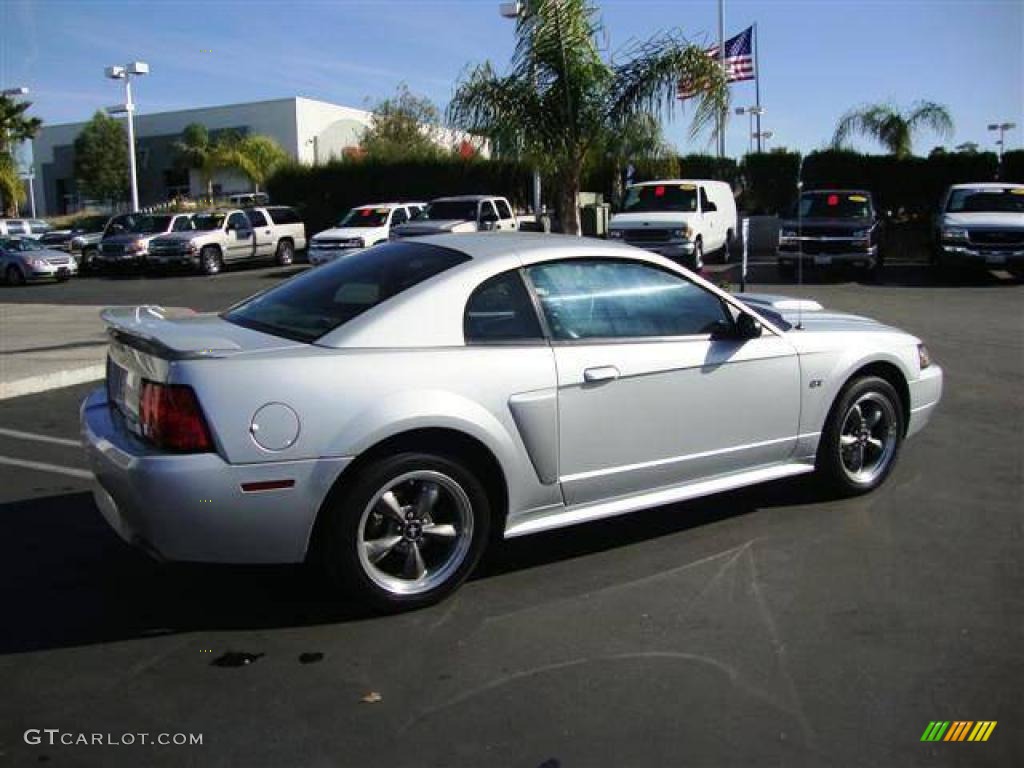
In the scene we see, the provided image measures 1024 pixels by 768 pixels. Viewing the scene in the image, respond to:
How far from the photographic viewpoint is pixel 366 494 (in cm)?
393

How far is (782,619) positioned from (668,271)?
1835 millimetres

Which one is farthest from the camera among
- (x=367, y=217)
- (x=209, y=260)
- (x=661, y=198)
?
(x=209, y=260)

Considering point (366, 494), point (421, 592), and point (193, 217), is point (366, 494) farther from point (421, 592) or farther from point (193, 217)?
point (193, 217)

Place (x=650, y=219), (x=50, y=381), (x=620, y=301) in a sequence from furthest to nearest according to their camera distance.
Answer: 1. (x=650, y=219)
2. (x=50, y=381)
3. (x=620, y=301)

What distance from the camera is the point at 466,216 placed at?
77.2 feet

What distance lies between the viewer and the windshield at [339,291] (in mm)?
4344

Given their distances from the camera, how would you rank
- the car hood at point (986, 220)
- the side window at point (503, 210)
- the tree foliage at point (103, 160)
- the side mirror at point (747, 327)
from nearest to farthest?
the side mirror at point (747, 327)
the car hood at point (986, 220)
the side window at point (503, 210)
the tree foliage at point (103, 160)

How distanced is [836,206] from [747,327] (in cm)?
1650

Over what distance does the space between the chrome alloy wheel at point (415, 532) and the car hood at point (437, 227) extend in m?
18.0

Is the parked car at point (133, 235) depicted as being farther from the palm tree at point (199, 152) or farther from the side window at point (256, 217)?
the palm tree at point (199, 152)

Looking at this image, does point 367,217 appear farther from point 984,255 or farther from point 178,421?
point 178,421

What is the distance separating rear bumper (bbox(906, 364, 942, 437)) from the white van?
13.2 metres

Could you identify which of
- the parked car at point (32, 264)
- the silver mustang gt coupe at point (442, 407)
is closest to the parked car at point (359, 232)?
the parked car at point (32, 264)

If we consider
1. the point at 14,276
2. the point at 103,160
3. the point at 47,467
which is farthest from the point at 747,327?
the point at 103,160
